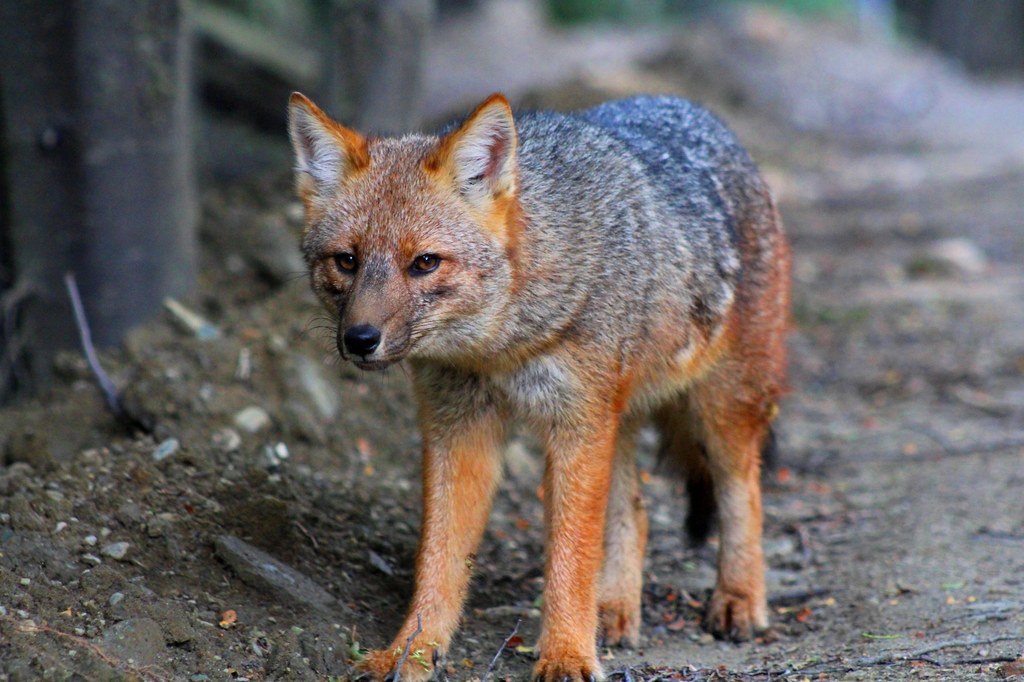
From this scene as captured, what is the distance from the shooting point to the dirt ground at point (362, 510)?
4.84 metres

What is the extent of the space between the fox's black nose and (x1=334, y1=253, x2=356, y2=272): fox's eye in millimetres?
419

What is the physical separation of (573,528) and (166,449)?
2.35 metres

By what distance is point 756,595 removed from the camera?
6.00m

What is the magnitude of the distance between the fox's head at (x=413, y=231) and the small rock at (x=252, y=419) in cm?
188

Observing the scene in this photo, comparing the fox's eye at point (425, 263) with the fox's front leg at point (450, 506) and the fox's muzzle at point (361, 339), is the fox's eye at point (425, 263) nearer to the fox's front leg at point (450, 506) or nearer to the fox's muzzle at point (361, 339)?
the fox's muzzle at point (361, 339)

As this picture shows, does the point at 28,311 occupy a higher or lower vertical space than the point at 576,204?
lower

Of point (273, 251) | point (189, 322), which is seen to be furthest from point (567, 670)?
point (273, 251)

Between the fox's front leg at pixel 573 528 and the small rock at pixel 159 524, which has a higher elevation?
the fox's front leg at pixel 573 528

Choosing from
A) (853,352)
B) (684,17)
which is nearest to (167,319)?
(853,352)

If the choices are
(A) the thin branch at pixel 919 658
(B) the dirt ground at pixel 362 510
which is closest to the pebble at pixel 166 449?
(B) the dirt ground at pixel 362 510

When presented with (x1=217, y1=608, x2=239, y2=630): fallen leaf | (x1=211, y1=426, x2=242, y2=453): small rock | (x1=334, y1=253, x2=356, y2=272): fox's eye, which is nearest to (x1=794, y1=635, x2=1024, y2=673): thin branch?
(x1=217, y1=608, x2=239, y2=630): fallen leaf

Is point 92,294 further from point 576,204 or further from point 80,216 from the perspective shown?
point 576,204

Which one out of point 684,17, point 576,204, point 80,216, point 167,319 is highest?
point 576,204

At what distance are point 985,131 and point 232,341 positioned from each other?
21.5m
